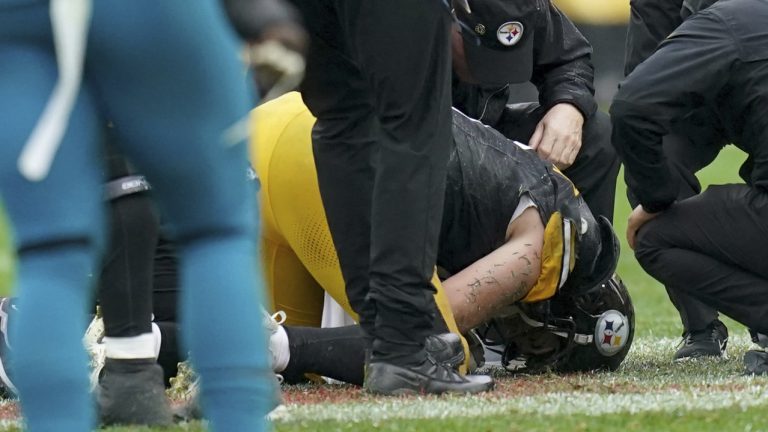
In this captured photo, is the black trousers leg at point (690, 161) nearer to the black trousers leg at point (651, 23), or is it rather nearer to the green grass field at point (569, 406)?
the black trousers leg at point (651, 23)

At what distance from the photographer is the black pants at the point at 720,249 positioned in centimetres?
387

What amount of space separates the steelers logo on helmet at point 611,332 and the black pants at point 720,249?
197mm

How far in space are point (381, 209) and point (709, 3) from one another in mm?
1607

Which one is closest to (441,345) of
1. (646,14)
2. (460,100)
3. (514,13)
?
(514,13)

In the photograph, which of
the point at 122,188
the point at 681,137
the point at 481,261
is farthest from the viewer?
the point at 681,137

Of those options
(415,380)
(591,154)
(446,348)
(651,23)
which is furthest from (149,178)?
(651,23)

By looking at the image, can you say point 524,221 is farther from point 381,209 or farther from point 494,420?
point 494,420

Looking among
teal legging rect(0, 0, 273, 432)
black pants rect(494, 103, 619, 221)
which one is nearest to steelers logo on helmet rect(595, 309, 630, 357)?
black pants rect(494, 103, 619, 221)

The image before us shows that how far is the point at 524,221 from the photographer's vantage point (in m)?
3.84

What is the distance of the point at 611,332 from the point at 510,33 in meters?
0.86

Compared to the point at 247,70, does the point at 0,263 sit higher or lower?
lower

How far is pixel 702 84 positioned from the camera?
12.2 feet

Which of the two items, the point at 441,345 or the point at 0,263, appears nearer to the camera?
the point at 441,345

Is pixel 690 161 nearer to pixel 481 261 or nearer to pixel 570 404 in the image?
pixel 481 261
